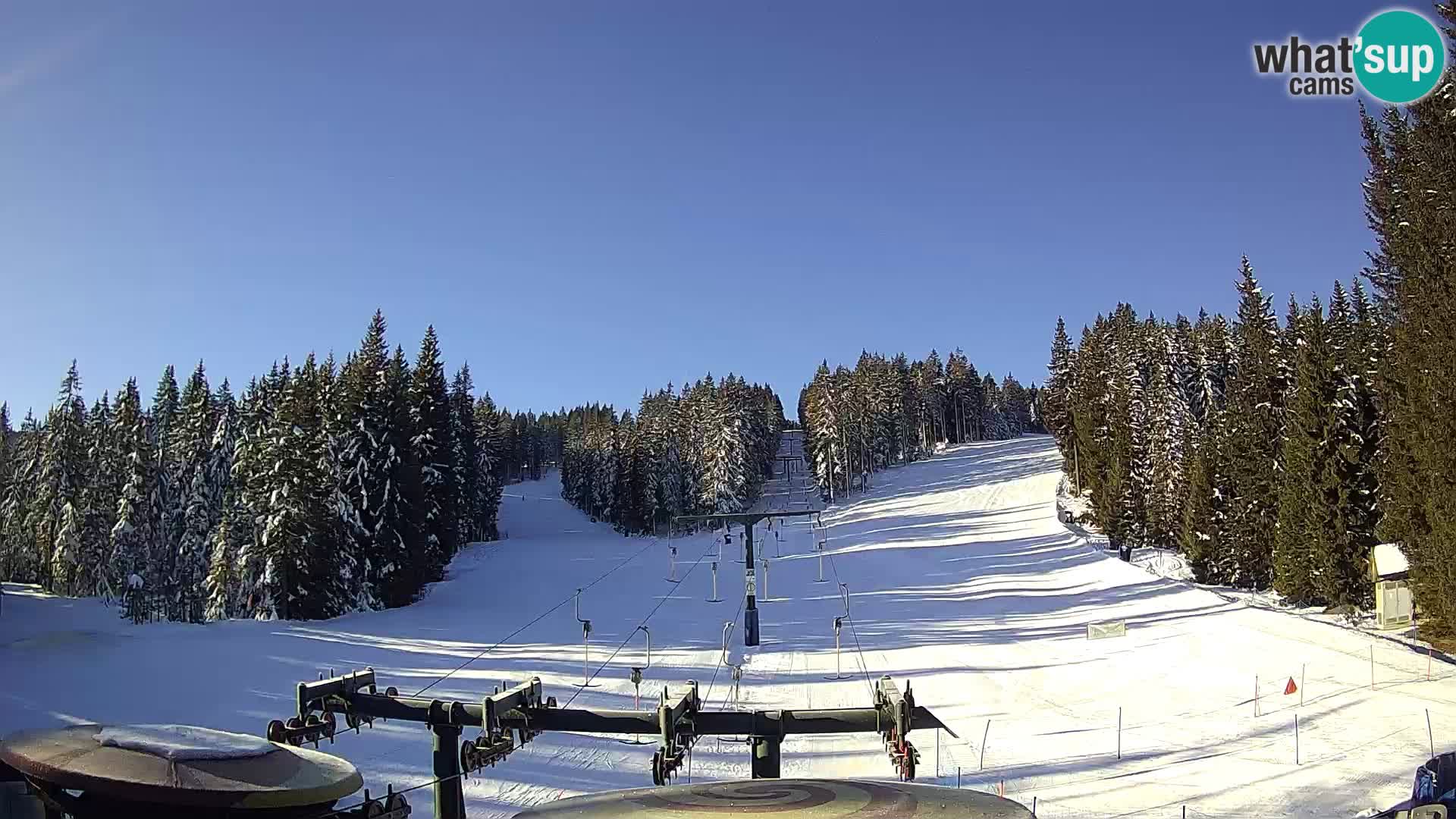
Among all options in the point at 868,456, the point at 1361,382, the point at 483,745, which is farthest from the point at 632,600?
the point at 868,456

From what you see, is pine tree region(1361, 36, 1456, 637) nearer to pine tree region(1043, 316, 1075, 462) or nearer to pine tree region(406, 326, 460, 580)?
pine tree region(406, 326, 460, 580)

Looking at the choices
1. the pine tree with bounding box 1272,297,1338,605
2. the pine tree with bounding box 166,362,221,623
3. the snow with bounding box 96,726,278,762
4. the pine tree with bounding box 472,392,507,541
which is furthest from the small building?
the pine tree with bounding box 472,392,507,541

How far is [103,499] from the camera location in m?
57.3

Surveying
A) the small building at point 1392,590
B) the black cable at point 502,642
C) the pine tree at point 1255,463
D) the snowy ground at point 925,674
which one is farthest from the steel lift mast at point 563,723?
the pine tree at point 1255,463

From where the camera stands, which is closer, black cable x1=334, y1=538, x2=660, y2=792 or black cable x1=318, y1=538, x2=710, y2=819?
black cable x1=318, y1=538, x2=710, y2=819

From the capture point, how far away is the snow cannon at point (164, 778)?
13.6ft

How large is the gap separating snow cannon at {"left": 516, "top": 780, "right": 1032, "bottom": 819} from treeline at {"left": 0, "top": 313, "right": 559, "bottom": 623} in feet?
126

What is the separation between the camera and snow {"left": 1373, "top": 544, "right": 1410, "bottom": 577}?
24.5 meters

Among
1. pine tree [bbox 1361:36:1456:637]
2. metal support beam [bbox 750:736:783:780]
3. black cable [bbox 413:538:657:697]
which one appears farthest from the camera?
black cable [bbox 413:538:657:697]

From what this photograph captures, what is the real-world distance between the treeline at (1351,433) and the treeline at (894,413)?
151 feet

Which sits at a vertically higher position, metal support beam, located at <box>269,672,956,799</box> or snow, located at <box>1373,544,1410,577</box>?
metal support beam, located at <box>269,672,956,799</box>

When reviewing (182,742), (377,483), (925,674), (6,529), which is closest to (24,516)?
(6,529)

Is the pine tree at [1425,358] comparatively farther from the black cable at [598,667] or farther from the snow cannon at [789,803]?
the snow cannon at [789,803]

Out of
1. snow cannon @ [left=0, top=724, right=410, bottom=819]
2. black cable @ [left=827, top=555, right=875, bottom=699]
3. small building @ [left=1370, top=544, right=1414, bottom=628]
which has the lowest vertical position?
black cable @ [left=827, top=555, right=875, bottom=699]
